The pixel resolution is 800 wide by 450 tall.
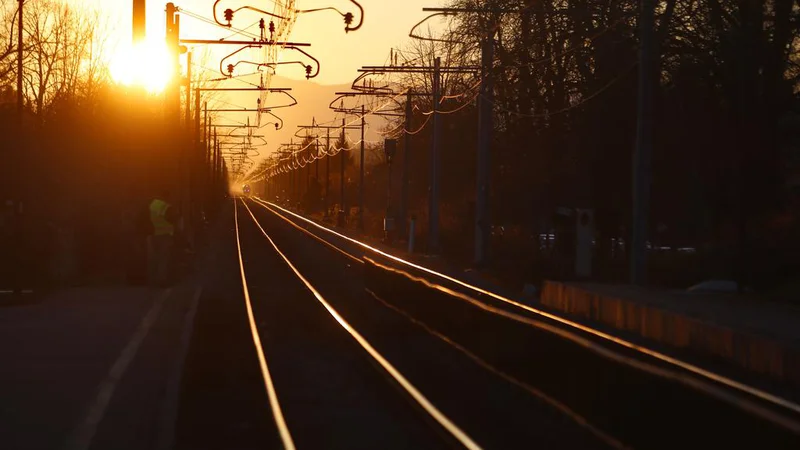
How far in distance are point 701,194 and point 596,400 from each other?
32.5 m

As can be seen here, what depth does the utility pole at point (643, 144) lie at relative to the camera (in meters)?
23.6

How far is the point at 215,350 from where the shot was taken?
16.4 meters

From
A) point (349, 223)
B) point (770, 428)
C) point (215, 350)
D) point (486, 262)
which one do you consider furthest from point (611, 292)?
point (349, 223)

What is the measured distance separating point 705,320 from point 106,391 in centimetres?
584

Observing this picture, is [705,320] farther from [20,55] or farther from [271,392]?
[20,55]

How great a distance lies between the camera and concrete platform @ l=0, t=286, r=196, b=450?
1028cm

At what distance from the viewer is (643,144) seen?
79.7 feet

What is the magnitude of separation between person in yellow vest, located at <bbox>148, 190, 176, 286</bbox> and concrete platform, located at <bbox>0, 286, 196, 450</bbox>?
15.0 feet

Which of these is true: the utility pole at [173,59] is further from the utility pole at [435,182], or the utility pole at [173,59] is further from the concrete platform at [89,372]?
the concrete platform at [89,372]

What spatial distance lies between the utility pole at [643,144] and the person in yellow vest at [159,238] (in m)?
10.4

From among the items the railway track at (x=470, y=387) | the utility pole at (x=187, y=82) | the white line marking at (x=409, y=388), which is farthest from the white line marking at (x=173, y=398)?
the utility pole at (x=187, y=82)

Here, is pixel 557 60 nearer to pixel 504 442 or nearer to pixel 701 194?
pixel 701 194

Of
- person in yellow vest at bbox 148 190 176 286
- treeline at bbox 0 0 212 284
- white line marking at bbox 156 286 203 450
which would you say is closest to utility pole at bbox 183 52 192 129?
treeline at bbox 0 0 212 284

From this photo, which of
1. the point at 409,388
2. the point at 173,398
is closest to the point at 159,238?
the point at 409,388
